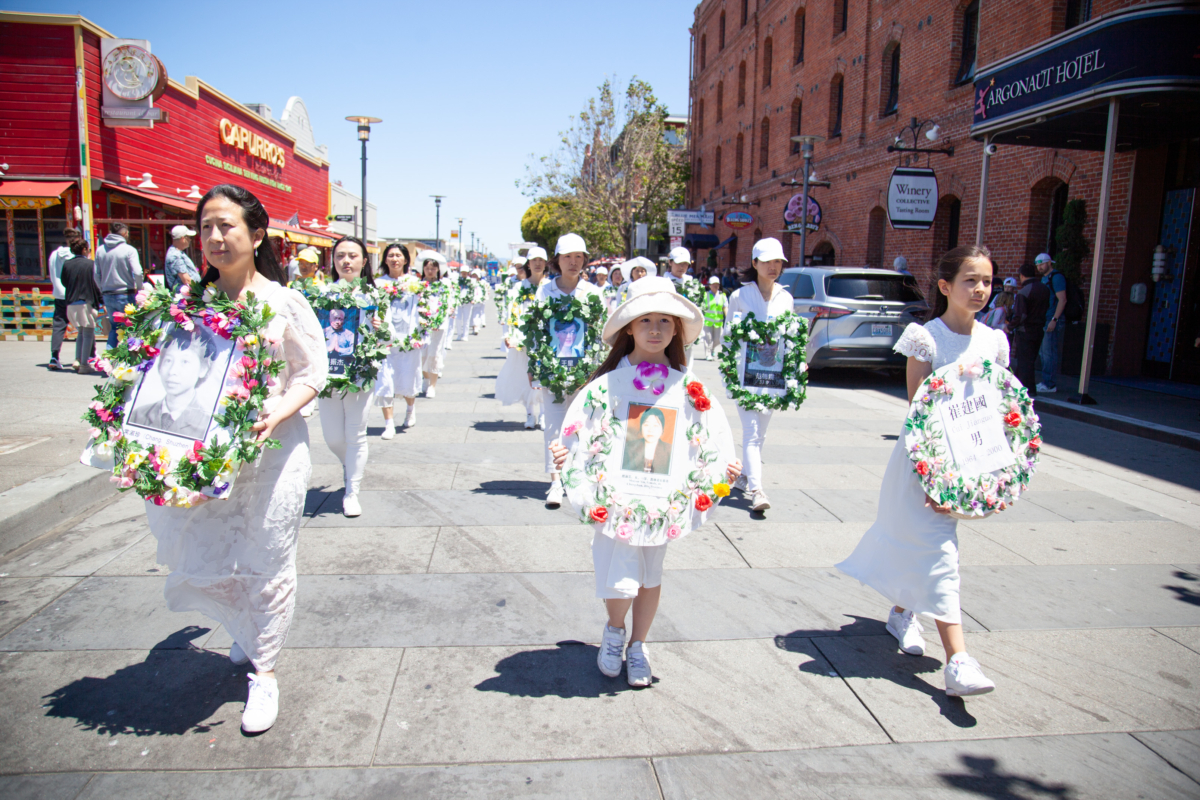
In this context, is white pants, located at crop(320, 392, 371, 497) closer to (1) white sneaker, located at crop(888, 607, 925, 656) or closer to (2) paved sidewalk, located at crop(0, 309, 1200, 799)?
(2) paved sidewalk, located at crop(0, 309, 1200, 799)

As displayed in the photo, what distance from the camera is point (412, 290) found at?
25.0ft

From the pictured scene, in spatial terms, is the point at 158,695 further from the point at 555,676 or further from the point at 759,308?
the point at 759,308

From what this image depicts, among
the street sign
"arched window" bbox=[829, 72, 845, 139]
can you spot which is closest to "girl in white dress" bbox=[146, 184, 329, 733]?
the street sign

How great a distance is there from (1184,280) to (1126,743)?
11323 millimetres

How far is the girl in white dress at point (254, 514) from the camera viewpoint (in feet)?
9.30

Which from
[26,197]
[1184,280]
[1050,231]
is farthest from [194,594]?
[26,197]

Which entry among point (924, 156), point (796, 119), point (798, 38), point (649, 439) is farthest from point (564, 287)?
point (798, 38)

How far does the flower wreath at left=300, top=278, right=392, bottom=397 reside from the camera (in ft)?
17.4

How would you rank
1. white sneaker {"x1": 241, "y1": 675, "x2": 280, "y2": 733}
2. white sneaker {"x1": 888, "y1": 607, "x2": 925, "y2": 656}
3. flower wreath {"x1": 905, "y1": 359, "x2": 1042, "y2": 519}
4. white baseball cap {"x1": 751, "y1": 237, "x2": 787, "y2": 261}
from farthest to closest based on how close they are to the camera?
1. white baseball cap {"x1": 751, "y1": 237, "x2": 787, "y2": 261}
2. white sneaker {"x1": 888, "y1": 607, "x2": 925, "y2": 656}
3. flower wreath {"x1": 905, "y1": 359, "x2": 1042, "y2": 519}
4. white sneaker {"x1": 241, "y1": 675, "x2": 280, "y2": 733}

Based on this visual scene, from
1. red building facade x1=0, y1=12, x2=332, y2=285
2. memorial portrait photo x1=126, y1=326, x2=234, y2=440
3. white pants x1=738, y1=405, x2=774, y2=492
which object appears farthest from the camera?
red building facade x1=0, y1=12, x2=332, y2=285

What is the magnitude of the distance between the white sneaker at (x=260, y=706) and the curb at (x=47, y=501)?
105 inches

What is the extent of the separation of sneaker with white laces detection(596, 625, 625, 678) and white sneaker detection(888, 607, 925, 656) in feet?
4.28

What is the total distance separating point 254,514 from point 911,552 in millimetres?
2635

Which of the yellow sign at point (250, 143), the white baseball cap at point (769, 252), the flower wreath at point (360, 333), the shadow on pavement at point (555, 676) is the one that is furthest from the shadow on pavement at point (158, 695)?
the yellow sign at point (250, 143)
